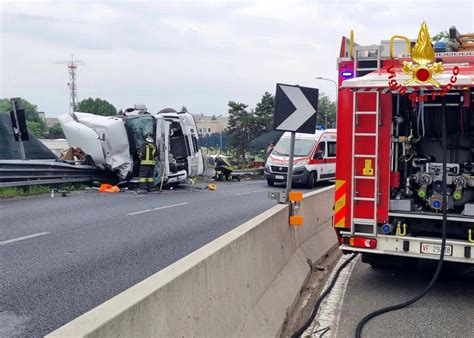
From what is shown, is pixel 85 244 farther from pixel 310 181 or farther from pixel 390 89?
pixel 310 181

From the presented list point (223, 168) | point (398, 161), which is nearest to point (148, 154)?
point (223, 168)

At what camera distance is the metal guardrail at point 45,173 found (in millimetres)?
16109

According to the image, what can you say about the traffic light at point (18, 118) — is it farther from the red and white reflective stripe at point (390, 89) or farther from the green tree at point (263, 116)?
the green tree at point (263, 116)

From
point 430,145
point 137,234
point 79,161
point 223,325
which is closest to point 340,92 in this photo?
point 430,145

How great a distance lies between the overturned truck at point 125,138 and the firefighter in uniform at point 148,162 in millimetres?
348

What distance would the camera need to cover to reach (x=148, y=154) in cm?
1869

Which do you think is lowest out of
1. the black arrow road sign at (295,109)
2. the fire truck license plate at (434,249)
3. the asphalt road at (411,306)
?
the asphalt road at (411,306)

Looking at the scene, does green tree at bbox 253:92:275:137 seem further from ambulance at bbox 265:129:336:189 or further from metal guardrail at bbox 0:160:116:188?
metal guardrail at bbox 0:160:116:188

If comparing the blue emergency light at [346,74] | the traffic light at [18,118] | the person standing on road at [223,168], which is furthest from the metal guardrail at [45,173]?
the blue emergency light at [346,74]

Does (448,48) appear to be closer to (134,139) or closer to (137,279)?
(137,279)

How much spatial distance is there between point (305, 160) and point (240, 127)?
20859 mm

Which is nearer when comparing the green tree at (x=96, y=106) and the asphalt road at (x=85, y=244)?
the asphalt road at (x=85, y=244)

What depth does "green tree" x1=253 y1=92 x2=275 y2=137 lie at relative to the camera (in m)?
44.8

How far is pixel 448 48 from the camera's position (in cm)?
757
